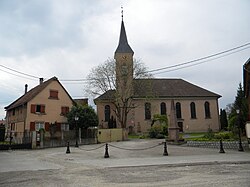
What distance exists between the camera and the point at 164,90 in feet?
175

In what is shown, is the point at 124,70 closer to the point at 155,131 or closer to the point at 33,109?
the point at 155,131

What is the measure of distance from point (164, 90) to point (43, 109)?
26.6 m

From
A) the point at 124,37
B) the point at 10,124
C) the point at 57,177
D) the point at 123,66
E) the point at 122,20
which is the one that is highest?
the point at 122,20

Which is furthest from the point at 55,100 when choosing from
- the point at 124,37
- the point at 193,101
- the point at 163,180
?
the point at 163,180

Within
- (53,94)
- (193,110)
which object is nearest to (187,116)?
(193,110)

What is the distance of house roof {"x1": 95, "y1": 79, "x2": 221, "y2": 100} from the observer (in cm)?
4416

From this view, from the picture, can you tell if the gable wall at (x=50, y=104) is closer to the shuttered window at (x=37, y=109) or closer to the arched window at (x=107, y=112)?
the shuttered window at (x=37, y=109)

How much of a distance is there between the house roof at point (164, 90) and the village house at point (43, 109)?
906 centimetres

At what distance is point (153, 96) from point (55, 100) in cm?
1827

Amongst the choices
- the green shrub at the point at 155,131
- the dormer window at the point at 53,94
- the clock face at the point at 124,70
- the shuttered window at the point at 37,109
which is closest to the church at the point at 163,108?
the clock face at the point at 124,70

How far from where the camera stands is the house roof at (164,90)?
4416 centimetres

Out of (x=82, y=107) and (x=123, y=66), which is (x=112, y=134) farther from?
(x=123, y=66)

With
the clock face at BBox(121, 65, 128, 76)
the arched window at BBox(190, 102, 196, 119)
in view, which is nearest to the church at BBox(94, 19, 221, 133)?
the arched window at BBox(190, 102, 196, 119)

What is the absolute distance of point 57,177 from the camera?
29.5ft
